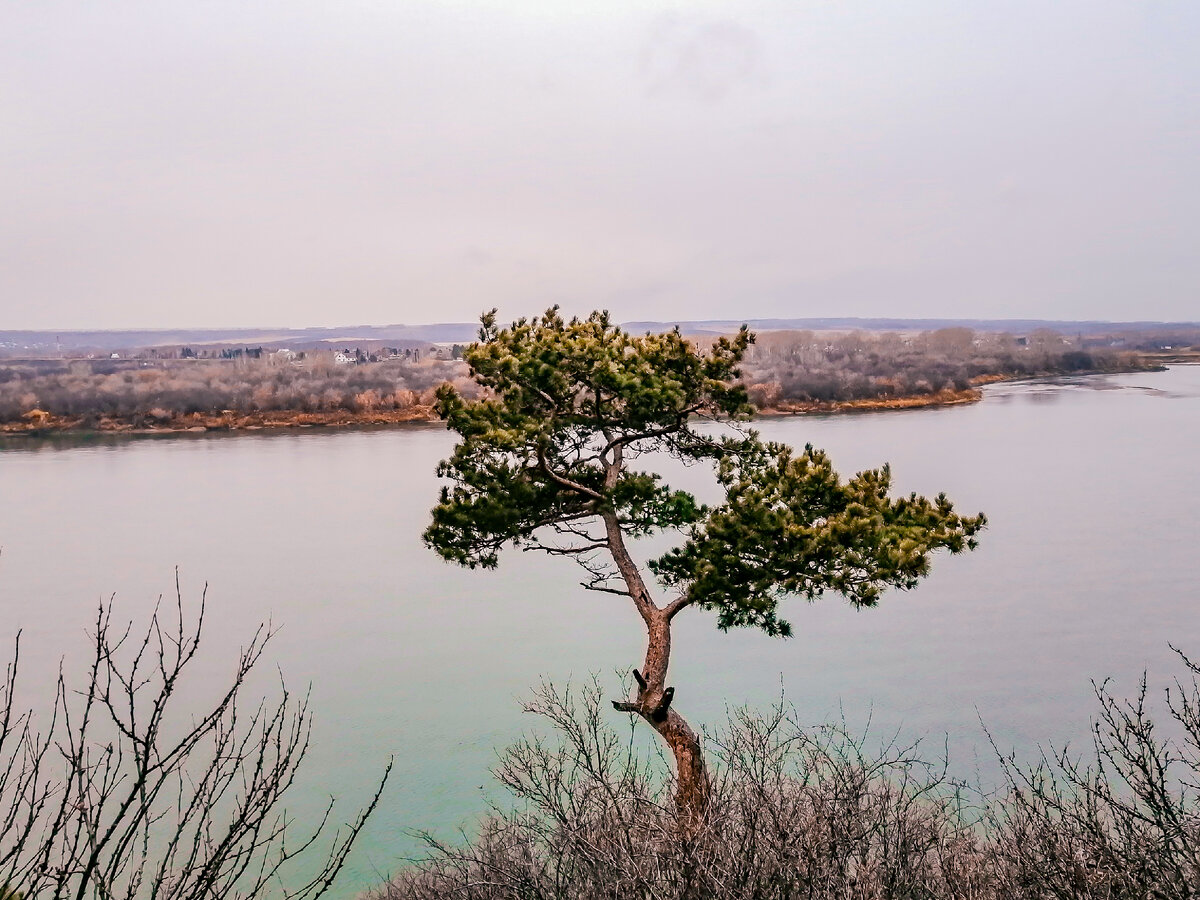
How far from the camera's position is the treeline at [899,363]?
127 ft

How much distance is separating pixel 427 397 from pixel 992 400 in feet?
74.4

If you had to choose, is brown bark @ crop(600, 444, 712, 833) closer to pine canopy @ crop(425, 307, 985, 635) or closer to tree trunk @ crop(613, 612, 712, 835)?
tree trunk @ crop(613, 612, 712, 835)

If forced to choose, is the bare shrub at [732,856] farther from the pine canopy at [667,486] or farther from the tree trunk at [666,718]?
the pine canopy at [667,486]

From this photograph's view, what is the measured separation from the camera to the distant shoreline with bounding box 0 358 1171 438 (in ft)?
117

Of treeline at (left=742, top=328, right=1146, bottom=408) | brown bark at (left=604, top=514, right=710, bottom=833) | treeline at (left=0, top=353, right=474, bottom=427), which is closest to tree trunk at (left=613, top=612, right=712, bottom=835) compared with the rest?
brown bark at (left=604, top=514, right=710, bottom=833)

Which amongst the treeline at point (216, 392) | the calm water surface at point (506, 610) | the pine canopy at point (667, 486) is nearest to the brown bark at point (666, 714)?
the pine canopy at point (667, 486)

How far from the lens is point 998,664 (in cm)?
1112

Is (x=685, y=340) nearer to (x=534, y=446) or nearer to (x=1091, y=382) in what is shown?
(x=534, y=446)

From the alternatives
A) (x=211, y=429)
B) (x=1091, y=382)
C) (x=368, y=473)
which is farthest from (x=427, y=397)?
(x=1091, y=382)

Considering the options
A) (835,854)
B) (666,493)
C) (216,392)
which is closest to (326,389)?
(216,392)

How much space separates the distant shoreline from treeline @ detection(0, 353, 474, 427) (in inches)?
11.6

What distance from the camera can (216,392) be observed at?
127 feet

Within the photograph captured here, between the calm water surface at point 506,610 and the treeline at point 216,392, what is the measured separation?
10568 mm

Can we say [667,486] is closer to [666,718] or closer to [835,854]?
[666,718]
